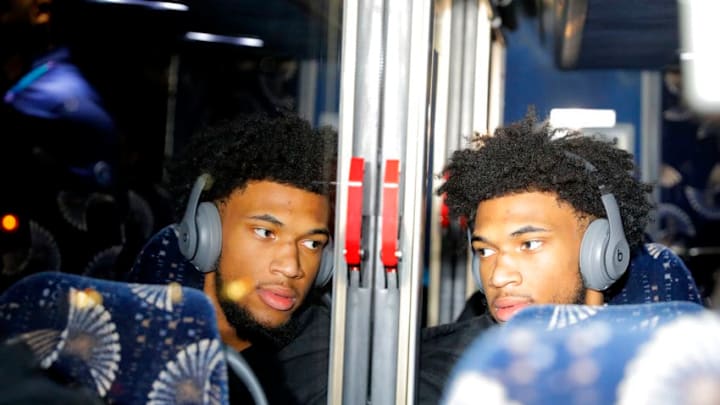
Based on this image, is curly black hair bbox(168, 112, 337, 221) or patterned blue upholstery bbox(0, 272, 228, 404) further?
curly black hair bbox(168, 112, 337, 221)

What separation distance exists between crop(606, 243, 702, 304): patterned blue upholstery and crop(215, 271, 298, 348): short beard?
2.68 feet

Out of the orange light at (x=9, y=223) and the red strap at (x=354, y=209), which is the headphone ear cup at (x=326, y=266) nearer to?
the red strap at (x=354, y=209)

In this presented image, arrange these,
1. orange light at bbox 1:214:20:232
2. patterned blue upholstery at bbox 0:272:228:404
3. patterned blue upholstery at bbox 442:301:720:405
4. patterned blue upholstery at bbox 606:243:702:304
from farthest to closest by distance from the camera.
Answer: orange light at bbox 1:214:20:232 < patterned blue upholstery at bbox 606:243:702:304 < patterned blue upholstery at bbox 0:272:228:404 < patterned blue upholstery at bbox 442:301:720:405

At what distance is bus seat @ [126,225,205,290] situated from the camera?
1875mm

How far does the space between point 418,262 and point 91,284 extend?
744 mm

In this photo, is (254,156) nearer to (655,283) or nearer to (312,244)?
(312,244)

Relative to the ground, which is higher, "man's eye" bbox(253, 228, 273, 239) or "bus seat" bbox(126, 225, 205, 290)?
"man's eye" bbox(253, 228, 273, 239)

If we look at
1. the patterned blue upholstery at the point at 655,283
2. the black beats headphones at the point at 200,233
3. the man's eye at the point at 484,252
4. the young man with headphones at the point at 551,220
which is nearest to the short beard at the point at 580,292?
the young man with headphones at the point at 551,220

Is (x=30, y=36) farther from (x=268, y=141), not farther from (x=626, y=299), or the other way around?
(x=626, y=299)

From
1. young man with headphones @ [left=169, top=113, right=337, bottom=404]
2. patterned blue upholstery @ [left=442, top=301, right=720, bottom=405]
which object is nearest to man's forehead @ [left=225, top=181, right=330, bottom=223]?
young man with headphones @ [left=169, top=113, right=337, bottom=404]

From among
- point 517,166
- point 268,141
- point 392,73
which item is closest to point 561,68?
point 517,166

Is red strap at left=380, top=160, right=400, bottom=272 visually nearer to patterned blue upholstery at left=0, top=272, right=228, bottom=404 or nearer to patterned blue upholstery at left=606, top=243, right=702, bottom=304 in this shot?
patterned blue upholstery at left=0, top=272, right=228, bottom=404

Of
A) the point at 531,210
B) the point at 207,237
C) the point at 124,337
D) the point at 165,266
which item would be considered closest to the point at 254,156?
the point at 207,237

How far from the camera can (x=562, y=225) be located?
2.04 m
